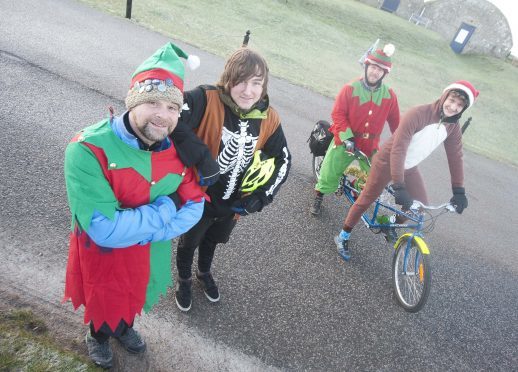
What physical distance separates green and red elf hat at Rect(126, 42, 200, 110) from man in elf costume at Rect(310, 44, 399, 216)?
9.72 ft

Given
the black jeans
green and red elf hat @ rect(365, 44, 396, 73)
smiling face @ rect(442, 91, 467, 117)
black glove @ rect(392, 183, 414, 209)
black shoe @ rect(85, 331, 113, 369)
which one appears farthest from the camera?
green and red elf hat @ rect(365, 44, 396, 73)

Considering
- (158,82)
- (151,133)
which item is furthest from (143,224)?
(158,82)

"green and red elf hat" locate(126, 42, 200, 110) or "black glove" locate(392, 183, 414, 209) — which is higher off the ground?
"green and red elf hat" locate(126, 42, 200, 110)

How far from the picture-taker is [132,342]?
2.48 metres

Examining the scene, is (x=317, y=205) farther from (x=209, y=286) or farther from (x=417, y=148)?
(x=209, y=286)

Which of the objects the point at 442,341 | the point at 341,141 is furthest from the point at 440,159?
the point at 442,341

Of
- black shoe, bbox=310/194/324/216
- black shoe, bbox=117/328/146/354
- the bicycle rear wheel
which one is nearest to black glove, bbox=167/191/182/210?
black shoe, bbox=117/328/146/354

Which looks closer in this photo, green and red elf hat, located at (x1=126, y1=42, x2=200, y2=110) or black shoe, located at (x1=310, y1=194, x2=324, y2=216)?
green and red elf hat, located at (x1=126, y1=42, x2=200, y2=110)

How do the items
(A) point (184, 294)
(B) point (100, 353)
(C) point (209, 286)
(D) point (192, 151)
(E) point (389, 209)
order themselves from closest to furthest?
1. (D) point (192, 151)
2. (B) point (100, 353)
3. (A) point (184, 294)
4. (C) point (209, 286)
5. (E) point (389, 209)

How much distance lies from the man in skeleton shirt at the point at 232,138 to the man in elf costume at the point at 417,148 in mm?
1568

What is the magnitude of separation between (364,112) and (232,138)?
2.60 metres

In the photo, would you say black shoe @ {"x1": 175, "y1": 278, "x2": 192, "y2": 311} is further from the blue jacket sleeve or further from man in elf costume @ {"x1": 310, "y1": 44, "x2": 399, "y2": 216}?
man in elf costume @ {"x1": 310, "y1": 44, "x2": 399, "y2": 216}

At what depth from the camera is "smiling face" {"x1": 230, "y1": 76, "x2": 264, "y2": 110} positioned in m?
2.15

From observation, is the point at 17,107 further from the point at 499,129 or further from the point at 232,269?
the point at 499,129
